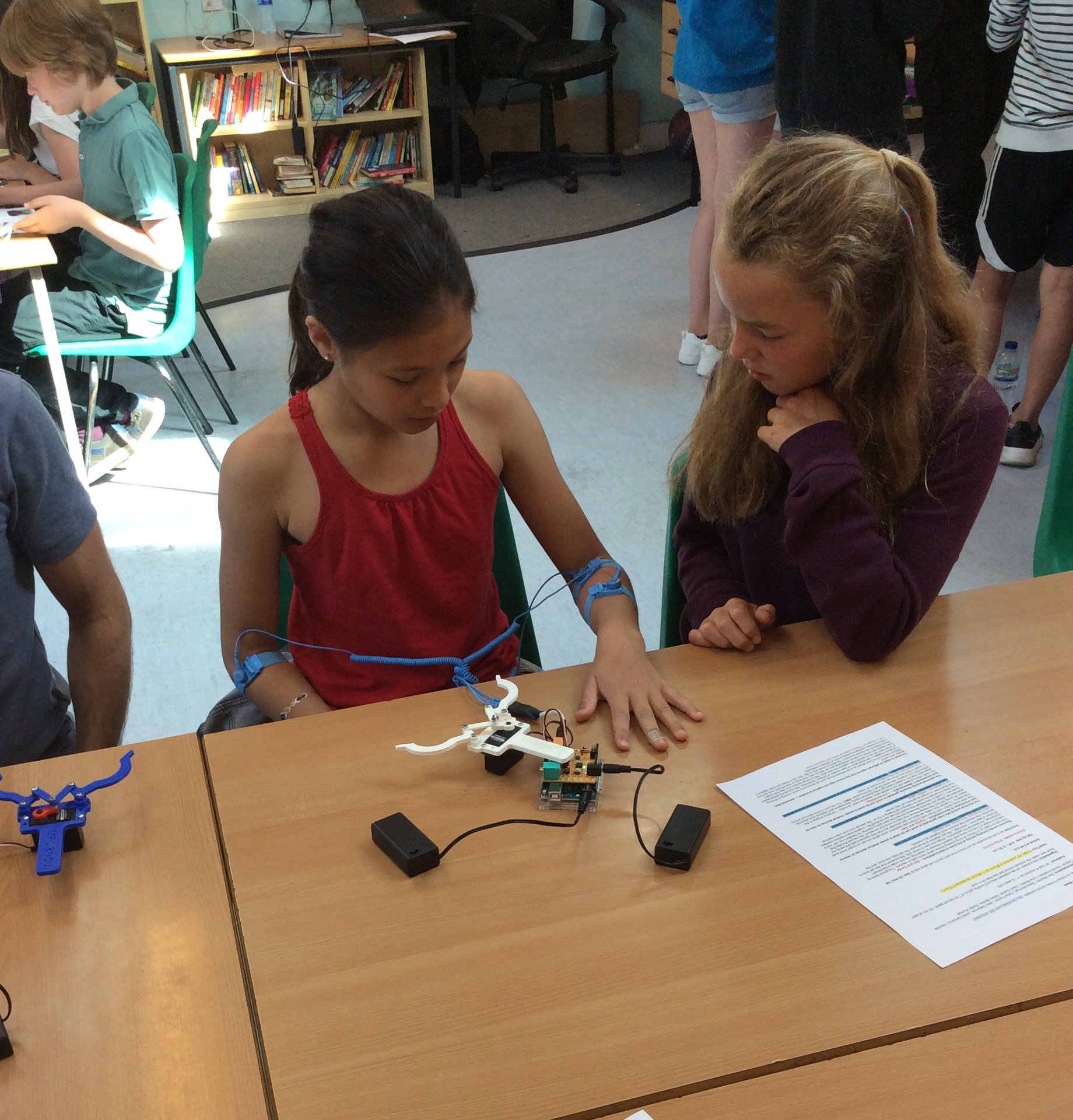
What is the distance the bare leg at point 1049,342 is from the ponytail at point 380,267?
6.91 feet

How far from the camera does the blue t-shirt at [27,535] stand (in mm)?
1228

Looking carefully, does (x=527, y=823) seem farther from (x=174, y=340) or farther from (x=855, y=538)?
(x=174, y=340)

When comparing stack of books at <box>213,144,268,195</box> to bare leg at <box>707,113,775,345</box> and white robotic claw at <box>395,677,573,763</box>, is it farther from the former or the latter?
white robotic claw at <box>395,677,573,763</box>

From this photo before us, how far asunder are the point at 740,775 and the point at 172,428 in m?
2.78

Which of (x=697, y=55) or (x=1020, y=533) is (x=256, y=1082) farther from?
(x=697, y=55)

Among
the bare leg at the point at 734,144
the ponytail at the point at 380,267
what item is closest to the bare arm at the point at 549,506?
the ponytail at the point at 380,267

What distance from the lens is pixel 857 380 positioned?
1.28 m

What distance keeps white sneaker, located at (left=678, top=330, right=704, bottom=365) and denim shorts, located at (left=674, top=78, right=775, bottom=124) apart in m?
0.69

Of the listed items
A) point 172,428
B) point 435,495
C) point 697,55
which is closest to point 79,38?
point 172,428

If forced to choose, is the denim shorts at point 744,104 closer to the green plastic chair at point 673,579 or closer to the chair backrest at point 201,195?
the chair backrest at point 201,195

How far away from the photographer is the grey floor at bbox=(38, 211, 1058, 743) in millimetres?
2490

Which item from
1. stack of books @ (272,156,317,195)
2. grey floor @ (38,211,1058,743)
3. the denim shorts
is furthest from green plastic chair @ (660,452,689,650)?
stack of books @ (272,156,317,195)

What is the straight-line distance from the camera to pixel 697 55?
3.17m

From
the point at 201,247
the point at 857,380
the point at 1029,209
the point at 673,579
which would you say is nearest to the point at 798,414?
the point at 857,380
